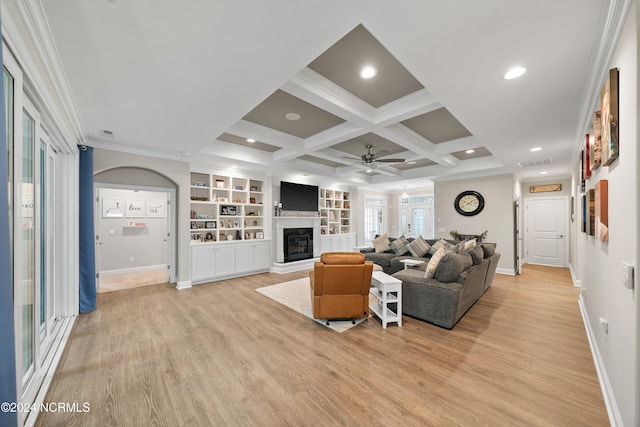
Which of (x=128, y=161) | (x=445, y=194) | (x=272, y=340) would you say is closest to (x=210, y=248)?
(x=128, y=161)

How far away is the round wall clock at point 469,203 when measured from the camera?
6.64 meters

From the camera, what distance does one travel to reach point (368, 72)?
2643 millimetres

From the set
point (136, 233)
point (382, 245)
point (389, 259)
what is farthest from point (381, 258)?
point (136, 233)

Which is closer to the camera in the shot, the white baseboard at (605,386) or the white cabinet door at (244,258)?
the white baseboard at (605,386)

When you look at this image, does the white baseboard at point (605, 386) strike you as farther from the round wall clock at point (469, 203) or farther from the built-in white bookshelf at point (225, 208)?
the built-in white bookshelf at point (225, 208)

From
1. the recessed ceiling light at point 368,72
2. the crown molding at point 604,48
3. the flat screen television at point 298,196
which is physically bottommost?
the flat screen television at point 298,196

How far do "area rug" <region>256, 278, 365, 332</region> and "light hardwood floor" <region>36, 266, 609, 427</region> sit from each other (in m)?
0.16

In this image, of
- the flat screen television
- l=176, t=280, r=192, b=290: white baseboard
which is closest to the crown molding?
the flat screen television

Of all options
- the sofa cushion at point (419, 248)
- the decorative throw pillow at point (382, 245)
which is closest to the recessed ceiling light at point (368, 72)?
the sofa cushion at point (419, 248)

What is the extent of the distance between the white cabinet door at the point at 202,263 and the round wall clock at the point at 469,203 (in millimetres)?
6491

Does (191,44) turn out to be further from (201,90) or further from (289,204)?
(289,204)

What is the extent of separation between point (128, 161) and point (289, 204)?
3.63 meters

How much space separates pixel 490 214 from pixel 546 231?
241 cm

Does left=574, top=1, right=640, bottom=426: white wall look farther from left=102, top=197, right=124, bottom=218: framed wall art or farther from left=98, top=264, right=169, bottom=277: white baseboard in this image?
left=102, top=197, right=124, bottom=218: framed wall art
